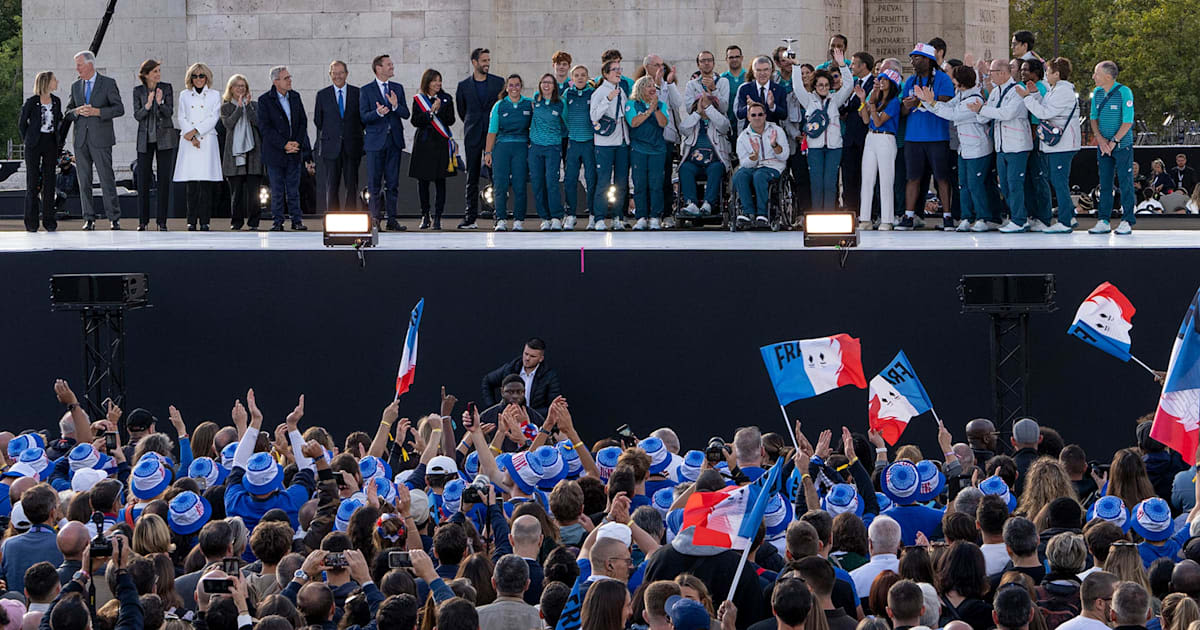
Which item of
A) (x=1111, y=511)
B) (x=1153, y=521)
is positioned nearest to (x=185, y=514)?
(x=1111, y=511)

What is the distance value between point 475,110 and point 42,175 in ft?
16.7

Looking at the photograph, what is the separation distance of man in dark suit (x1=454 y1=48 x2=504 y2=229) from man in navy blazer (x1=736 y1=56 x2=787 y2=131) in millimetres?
3005

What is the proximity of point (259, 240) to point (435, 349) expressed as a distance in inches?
108

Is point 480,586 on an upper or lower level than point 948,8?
lower

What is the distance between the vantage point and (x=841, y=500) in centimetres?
992

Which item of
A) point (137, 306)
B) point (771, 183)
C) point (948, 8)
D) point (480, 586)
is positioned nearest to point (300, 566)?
point (480, 586)

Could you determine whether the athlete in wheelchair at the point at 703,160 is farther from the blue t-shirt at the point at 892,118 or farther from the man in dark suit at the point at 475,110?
the man in dark suit at the point at 475,110

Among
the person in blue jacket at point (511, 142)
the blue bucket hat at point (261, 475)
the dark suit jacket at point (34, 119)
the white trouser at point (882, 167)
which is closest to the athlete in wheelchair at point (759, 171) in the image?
the white trouser at point (882, 167)

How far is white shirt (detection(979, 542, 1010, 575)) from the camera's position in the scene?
902 centimetres

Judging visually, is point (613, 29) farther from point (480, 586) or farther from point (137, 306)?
point (480, 586)

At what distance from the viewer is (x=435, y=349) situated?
663 inches

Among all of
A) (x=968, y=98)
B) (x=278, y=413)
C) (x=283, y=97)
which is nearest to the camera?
(x=278, y=413)

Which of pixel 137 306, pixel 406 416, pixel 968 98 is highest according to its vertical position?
pixel 968 98

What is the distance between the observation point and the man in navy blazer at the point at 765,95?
62.3ft
